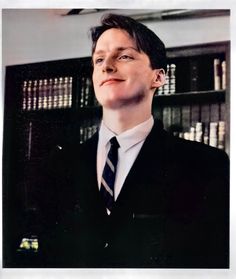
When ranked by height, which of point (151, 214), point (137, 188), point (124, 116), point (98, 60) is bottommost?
point (151, 214)

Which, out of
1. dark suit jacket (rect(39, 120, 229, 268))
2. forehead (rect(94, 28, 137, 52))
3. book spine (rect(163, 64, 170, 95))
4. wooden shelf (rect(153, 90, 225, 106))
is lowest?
dark suit jacket (rect(39, 120, 229, 268))

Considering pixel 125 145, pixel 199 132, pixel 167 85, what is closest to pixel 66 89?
pixel 125 145

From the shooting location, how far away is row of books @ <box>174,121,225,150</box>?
337 cm

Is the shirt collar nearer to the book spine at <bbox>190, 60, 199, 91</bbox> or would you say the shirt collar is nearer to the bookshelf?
the bookshelf

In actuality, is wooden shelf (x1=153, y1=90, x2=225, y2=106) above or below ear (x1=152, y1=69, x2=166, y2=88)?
below

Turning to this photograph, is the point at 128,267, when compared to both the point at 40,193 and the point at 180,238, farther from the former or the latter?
the point at 40,193

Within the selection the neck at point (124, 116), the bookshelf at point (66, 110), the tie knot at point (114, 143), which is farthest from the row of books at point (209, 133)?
the tie knot at point (114, 143)

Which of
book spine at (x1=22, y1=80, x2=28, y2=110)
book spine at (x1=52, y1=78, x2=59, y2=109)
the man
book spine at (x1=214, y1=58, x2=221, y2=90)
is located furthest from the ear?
book spine at (x1=22, y1=80, x2=28, y2=110)

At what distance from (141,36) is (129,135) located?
23.4 inches

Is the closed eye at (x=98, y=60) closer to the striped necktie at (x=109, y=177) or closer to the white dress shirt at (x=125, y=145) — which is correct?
the white dress shirt at (x=125, y=145)

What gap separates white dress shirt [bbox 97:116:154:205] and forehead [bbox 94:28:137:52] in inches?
18.1

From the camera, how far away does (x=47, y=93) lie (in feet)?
11.4

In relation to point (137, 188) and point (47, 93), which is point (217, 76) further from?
point (47, 93)

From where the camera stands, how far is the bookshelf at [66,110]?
338 centimetres
